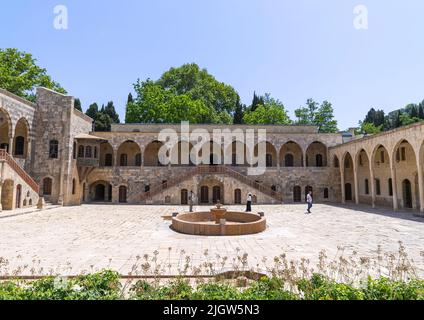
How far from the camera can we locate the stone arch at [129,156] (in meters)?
32.8

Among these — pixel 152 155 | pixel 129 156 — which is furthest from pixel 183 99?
pixel 129 156

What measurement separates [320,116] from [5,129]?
46.7m

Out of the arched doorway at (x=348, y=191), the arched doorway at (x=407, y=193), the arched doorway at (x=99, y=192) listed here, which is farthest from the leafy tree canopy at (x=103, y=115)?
the arched doorway at (x=407, y=193)

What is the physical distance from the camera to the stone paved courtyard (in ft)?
26.6

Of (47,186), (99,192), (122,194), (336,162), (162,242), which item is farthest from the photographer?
(99,192)

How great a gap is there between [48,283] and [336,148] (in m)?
30.4

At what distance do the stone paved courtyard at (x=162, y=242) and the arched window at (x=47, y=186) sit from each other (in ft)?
29.3

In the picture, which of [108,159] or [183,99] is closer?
[108,159]

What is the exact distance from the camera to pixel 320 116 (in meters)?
48.5

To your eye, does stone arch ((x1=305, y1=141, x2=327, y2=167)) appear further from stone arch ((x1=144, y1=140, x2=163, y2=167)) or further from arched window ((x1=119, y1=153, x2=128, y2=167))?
arched window ((x1=119, y1=153, x2=128, y2=167))

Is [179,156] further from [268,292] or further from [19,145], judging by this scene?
[268,292]

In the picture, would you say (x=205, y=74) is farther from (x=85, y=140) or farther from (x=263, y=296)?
(x=263, y=296)

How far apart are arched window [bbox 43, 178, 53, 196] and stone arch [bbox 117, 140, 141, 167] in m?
9.14

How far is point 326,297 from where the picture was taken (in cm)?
391
